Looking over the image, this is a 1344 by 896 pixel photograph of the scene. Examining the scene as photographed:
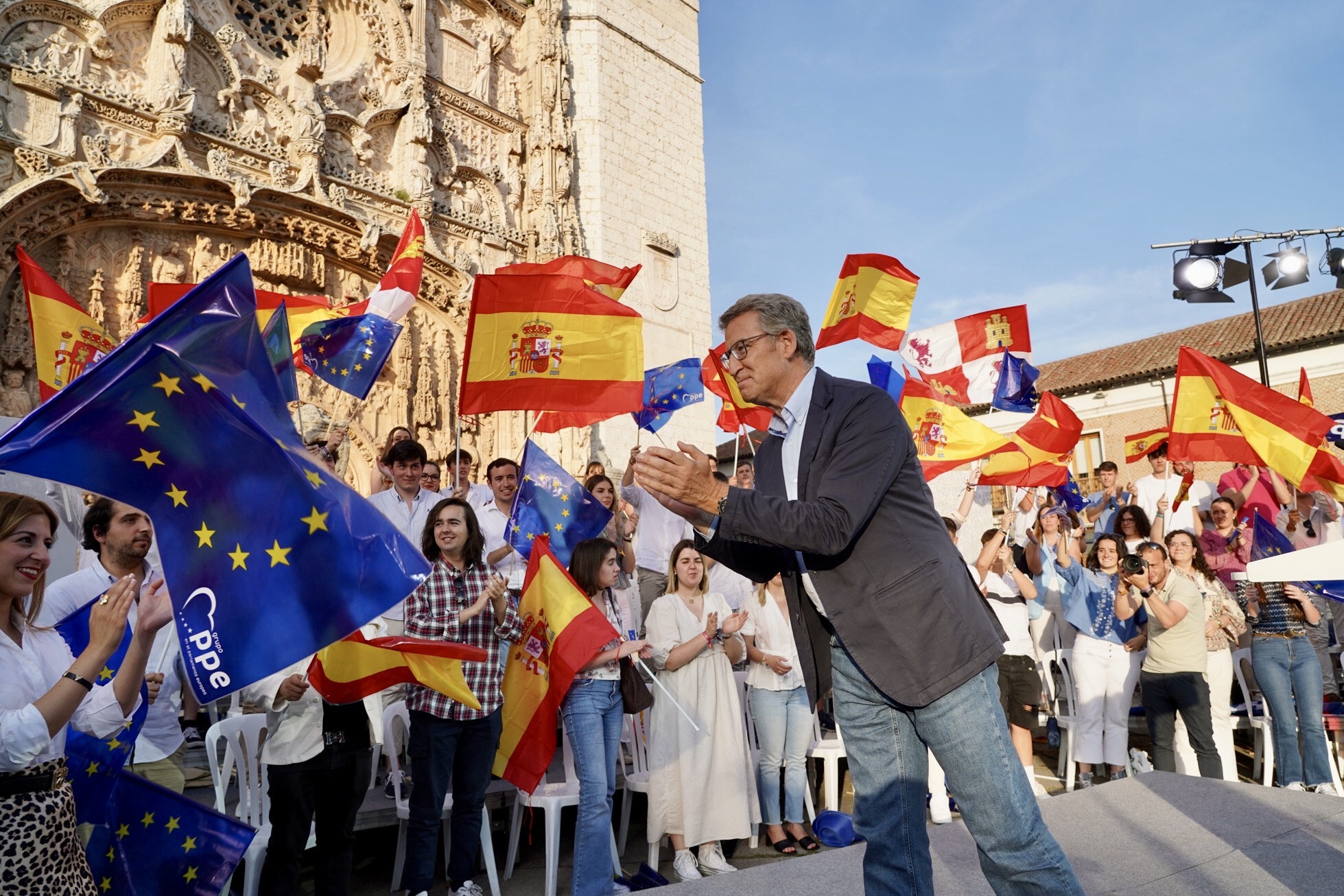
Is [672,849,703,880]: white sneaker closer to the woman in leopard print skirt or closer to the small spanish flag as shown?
the woman in leopard print skirt

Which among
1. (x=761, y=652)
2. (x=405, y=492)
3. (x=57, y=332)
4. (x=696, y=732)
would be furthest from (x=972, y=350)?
(x=57, y=332)

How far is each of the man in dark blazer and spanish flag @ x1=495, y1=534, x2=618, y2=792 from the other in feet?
8.04

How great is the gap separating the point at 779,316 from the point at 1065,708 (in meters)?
7.88

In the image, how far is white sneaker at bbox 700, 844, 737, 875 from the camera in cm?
533

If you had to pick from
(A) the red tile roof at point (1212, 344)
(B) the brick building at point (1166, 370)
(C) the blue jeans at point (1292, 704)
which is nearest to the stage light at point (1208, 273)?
(C) the blue jeans at point (1292, 704)

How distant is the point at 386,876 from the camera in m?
5.79

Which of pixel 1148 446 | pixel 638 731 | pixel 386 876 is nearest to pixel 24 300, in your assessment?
pixel 386 876

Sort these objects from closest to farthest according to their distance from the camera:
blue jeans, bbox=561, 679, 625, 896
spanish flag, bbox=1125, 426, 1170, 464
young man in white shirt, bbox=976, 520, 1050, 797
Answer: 1. blue jeans, bbox=561, 679, 625, 896
2. young man in white shirt, bbox=976, 520, 1050, 797
3. spanish flag, bbox=1125, 426, 1170, 464

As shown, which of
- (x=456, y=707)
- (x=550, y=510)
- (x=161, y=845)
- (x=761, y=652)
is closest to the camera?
(x=161, y=845)

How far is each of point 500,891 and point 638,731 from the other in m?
1.48

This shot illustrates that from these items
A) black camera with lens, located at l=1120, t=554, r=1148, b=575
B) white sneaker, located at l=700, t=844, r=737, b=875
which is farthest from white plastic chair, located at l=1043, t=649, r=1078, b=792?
white sneaker, located at l=700, t=844, r=737, b=875

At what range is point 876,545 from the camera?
7.84 feet

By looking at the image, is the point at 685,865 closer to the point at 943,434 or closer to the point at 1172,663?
the point at 1172,663

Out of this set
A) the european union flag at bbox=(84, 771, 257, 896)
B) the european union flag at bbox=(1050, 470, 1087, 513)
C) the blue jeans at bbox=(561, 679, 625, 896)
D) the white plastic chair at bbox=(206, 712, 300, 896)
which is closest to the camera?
the european union flag at bbox=(84, 771, 257, 896)
